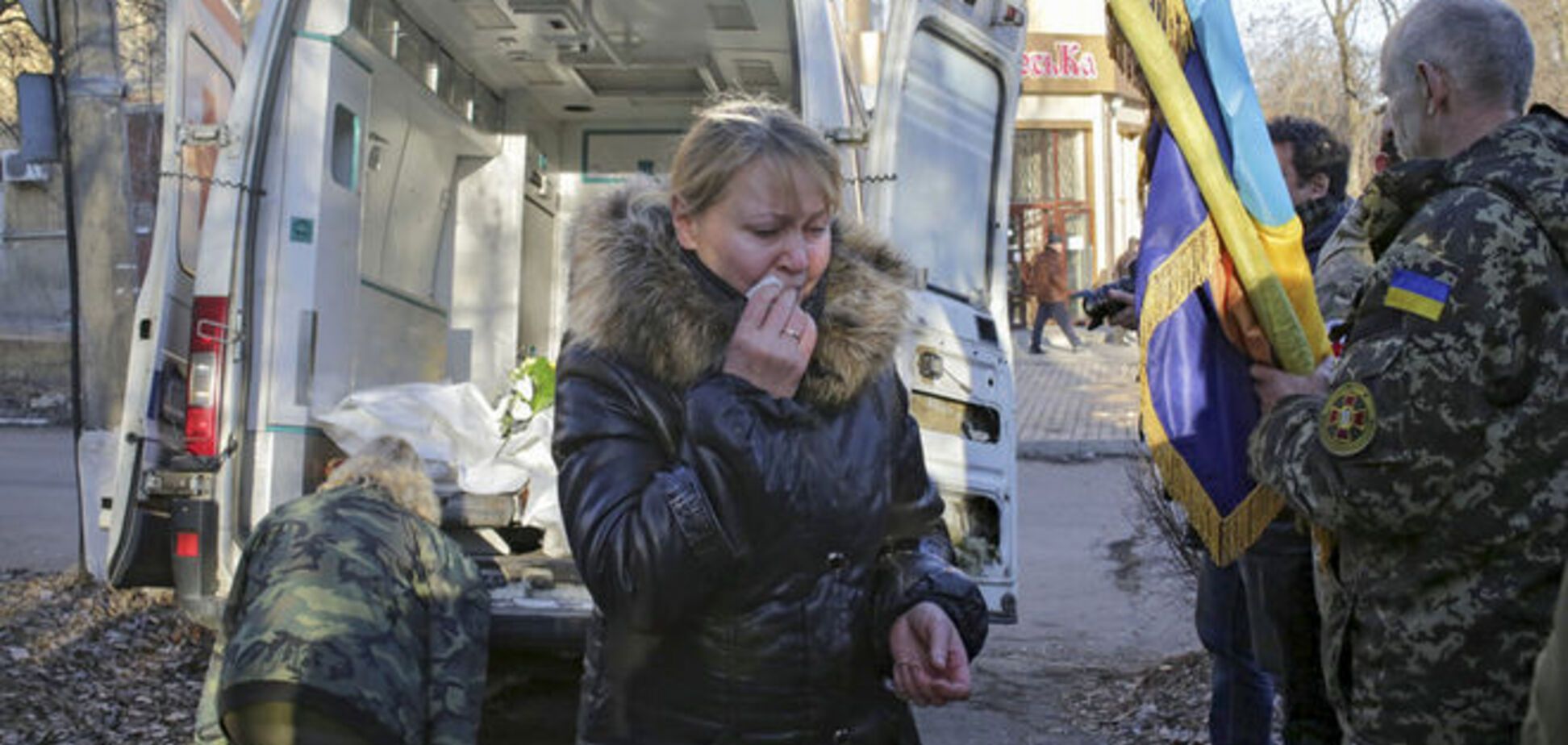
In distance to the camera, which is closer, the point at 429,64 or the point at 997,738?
the point at 997,738

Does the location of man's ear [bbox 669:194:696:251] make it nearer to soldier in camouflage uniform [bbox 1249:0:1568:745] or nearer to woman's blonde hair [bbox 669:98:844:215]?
woman's blonde hair [bbox 669:98:844:215]

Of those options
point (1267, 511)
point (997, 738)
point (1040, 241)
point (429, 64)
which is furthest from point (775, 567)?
point (1040, 241)

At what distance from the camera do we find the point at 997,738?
5.83 metres

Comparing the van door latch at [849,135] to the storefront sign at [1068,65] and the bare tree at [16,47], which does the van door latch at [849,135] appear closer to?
the bare tree at [16,47]

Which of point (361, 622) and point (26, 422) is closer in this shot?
point (361, 622)

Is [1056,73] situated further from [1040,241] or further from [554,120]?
[554,120]

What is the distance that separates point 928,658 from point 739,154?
0.82 meters

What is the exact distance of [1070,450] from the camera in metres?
14.4

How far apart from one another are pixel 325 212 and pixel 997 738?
11.3ft

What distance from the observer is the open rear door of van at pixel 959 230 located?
17.4 ft

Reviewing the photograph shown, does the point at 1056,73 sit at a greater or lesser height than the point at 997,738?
→ greater

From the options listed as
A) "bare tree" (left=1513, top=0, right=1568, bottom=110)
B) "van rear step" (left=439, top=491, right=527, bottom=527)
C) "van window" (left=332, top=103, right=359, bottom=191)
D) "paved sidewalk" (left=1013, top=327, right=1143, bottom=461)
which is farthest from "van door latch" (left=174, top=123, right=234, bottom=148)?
"bare tree" (left=1513, top=0, right=1568, bottom=110)

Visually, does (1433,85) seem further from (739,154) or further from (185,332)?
(185,332)

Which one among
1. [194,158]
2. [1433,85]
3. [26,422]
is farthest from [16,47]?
[1433,85]
